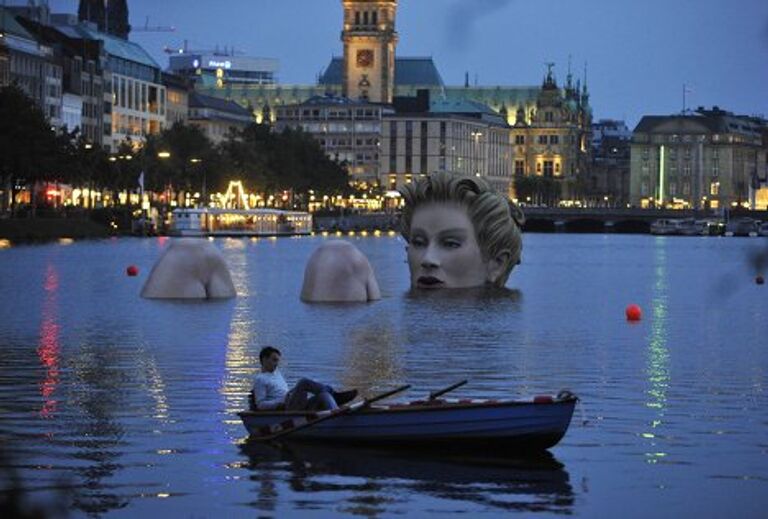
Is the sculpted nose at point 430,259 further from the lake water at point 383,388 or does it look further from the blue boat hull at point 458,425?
the blue boat hull at point 458,425

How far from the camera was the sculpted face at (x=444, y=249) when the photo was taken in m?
98.3

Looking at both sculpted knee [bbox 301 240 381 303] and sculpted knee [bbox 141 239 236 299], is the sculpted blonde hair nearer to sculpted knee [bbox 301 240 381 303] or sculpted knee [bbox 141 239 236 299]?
sculpted knee [bbox 301 240 381 303]

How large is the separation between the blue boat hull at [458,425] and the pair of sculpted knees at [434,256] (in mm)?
54870

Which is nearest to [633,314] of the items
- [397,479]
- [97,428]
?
[97,428]

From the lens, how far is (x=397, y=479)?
35.8m

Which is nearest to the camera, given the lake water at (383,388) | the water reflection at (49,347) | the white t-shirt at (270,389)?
the lake water at (383,388)

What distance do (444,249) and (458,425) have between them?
2477 inches

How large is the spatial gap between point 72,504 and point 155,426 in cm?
1045

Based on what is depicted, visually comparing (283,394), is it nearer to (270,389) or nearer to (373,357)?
(270,389)

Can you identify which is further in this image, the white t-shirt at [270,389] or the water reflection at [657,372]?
the water reflection at [657,372]

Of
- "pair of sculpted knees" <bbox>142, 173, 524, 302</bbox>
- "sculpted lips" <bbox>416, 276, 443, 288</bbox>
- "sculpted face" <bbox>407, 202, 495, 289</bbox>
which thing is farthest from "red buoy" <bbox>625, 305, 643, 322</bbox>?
"sculpted lips" <bbox>416, 276, 443, 288</bbox>

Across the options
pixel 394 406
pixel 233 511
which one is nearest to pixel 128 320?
pixel 394 406

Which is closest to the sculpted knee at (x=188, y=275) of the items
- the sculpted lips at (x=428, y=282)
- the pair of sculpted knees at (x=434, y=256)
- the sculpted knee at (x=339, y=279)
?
the pair of sculpted knees at (x=434, y=256)

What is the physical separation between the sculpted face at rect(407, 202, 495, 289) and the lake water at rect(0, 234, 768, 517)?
199cm
